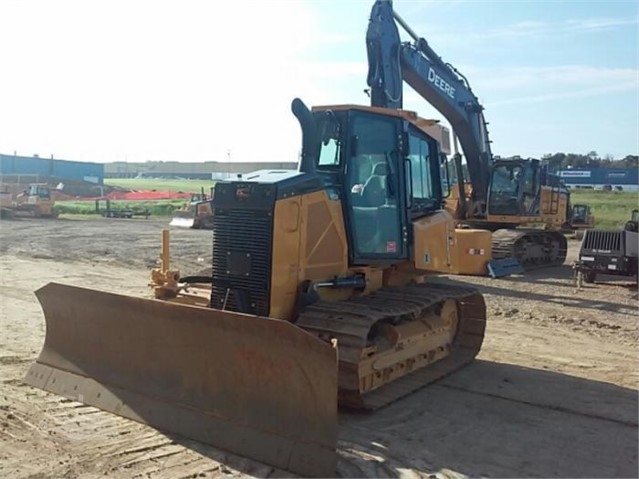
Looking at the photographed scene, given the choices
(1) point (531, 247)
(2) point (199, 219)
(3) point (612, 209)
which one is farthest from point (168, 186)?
(1) point (531, 247)

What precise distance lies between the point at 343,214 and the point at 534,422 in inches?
97.2

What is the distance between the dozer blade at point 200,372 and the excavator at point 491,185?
812 cm

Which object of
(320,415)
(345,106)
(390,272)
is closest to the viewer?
(320,415)

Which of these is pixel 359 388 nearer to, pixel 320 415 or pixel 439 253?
pixel 320 415

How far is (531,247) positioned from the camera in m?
17.2

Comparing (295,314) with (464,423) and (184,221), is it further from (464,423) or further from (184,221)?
(184,221)

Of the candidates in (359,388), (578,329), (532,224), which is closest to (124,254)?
(532,224)

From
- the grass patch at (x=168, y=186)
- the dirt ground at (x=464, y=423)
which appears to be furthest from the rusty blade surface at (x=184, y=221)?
the grass patch at (x=168, y=186)

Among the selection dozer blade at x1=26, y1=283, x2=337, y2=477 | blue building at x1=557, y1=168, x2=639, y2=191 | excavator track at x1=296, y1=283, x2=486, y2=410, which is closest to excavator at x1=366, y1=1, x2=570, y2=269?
excavator track at x1=296, y1=283, x2=486, y2=410

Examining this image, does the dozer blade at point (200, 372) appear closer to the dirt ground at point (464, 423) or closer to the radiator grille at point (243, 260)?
the dirt ground at point (464, 423)

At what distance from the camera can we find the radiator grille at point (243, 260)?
6.00 metres

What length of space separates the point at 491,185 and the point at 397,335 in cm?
1140

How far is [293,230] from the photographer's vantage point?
6137mm

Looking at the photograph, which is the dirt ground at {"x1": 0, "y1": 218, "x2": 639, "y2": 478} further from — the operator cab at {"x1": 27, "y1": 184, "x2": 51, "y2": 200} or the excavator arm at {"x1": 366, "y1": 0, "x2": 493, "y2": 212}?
the operator cab at {"x1": 27, "y1": 184, "x2": 51, "y2": 200}
